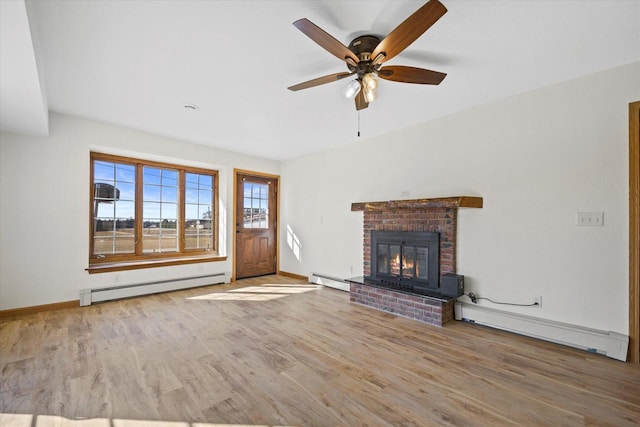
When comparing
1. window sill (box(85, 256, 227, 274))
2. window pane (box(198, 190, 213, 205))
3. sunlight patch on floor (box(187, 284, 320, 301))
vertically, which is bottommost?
sunlight patch on floor (box(187, 284, 320, 301))

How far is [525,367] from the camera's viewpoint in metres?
2.25

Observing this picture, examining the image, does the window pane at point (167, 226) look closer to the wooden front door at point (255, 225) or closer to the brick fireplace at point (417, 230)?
the wooden front door at point (255, 225)

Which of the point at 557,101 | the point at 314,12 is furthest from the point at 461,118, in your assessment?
the point at 314,12

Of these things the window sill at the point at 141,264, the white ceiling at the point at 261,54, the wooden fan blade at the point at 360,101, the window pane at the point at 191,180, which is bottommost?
the window sill at the point at 141,264

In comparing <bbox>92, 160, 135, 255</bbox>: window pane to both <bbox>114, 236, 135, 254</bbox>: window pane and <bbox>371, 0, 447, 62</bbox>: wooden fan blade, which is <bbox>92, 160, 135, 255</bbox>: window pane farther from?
<bbox>371, 0, 447, 62</bbox>: wooden fan blade

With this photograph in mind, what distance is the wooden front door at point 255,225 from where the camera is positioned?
5.62 meters

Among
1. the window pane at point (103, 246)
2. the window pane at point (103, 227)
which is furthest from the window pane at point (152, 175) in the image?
the window pane at point (103, 246)

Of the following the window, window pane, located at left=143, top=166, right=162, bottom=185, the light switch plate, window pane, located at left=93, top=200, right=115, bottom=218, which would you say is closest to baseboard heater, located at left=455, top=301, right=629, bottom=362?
the light switch plate

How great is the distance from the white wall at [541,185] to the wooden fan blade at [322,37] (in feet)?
6.96

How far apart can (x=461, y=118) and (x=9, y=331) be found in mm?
5622

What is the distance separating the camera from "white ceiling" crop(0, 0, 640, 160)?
1.79 m

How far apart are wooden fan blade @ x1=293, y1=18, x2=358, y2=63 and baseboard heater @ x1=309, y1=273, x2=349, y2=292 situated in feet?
11.6

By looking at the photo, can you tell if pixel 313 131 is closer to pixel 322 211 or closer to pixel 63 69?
pixel 322 211

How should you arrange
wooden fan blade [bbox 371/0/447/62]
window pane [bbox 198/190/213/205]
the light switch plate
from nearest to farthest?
wooden fan blade [bbox 371/0/447/62], the light switch plate, window pane [bbox 198/190/213/205]
